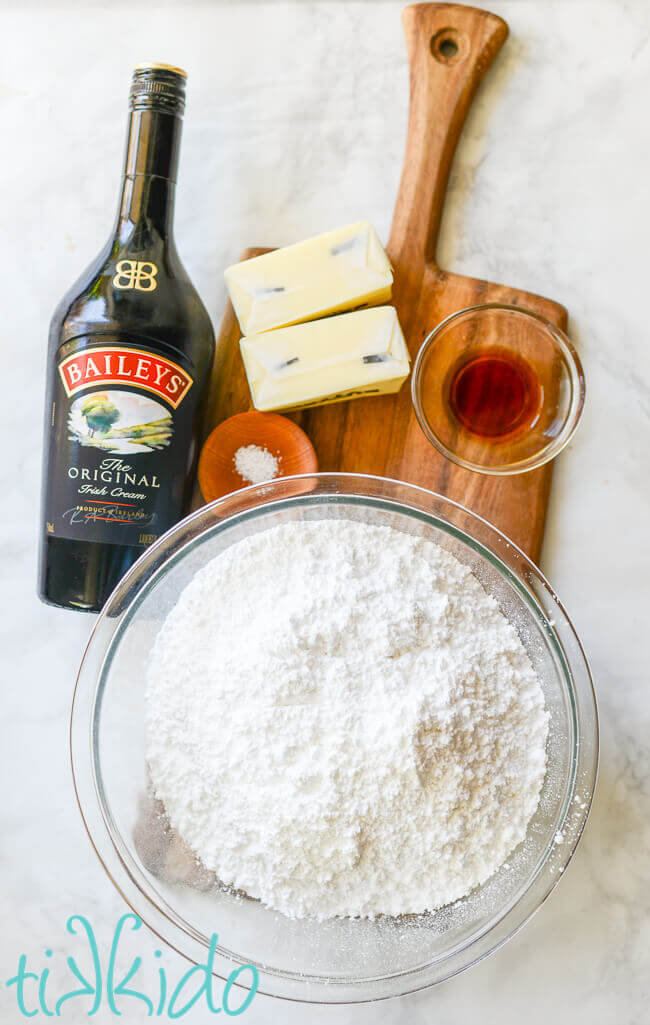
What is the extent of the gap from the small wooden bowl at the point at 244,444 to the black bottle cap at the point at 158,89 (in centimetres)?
40

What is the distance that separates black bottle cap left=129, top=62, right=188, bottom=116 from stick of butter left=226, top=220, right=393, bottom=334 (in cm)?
21

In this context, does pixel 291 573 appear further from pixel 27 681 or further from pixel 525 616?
pixel 27 681

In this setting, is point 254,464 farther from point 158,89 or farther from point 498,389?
point 158,89

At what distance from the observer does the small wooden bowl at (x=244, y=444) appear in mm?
1095

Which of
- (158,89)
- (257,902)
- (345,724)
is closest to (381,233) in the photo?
(158,89)

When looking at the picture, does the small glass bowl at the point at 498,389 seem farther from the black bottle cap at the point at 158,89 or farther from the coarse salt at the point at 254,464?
the black bottle cap at the point at 158,89

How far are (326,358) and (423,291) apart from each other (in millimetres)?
189

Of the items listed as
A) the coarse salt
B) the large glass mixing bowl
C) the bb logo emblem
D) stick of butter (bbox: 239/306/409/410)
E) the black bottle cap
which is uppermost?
the black bottle cap

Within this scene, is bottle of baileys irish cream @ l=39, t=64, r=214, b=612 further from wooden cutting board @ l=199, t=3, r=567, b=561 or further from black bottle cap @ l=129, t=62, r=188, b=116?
wooden cutting board @ l=199, t=3, r=567, b=561

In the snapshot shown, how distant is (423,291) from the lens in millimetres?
1132

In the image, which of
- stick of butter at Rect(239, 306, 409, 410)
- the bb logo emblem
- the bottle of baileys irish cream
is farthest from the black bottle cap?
stick of butter at Rect(239, 306, 409, 410)

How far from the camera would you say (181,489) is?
106 centimetres

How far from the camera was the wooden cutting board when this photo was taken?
1124mm

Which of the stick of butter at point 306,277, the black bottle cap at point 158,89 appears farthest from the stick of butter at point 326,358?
the black bottle cap at point 158,89
